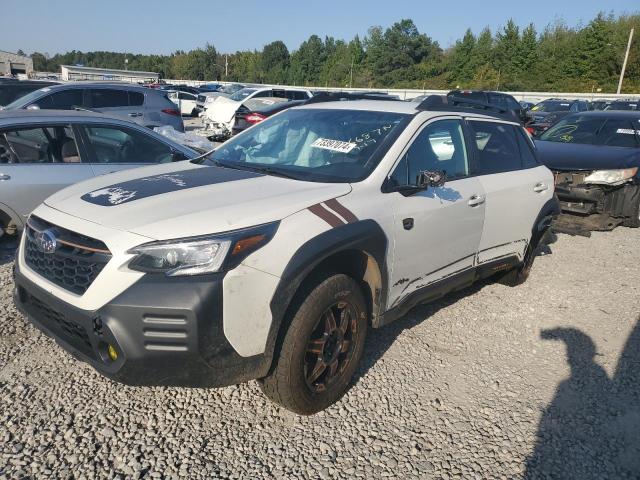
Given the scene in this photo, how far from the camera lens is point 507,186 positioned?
4184 mm

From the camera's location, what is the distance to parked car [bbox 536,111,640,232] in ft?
22.3

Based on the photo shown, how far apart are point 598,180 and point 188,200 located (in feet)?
20.1

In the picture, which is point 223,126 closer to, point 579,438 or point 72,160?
point 72,160

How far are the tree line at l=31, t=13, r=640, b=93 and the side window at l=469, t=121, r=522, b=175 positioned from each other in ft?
181

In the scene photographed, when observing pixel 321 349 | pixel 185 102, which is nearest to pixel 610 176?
pixel 321 349

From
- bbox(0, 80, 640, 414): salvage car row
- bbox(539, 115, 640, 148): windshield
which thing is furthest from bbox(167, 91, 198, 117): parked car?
bbox(0, 80, 640, 414): salvage car row

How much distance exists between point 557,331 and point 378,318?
6.48 ft

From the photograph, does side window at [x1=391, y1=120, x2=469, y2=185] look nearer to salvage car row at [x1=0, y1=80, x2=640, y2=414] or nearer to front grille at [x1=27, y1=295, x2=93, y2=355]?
salvage car row at [x1=0, y1=80, x2=640, y2=414]

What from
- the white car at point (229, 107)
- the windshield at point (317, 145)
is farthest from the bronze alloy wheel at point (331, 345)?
the white car at point (229, 107)

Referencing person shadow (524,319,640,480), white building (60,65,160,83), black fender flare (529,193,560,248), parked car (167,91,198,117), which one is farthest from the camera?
white building (60,65,160,83)

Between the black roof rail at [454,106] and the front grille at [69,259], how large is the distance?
2.41 metres

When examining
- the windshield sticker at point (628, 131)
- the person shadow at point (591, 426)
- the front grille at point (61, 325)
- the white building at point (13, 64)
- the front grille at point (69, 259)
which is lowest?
the person shadow at point (591, 426)

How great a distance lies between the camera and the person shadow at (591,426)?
260 cm

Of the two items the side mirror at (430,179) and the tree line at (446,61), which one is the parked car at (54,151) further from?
the tree line at (446,61)
